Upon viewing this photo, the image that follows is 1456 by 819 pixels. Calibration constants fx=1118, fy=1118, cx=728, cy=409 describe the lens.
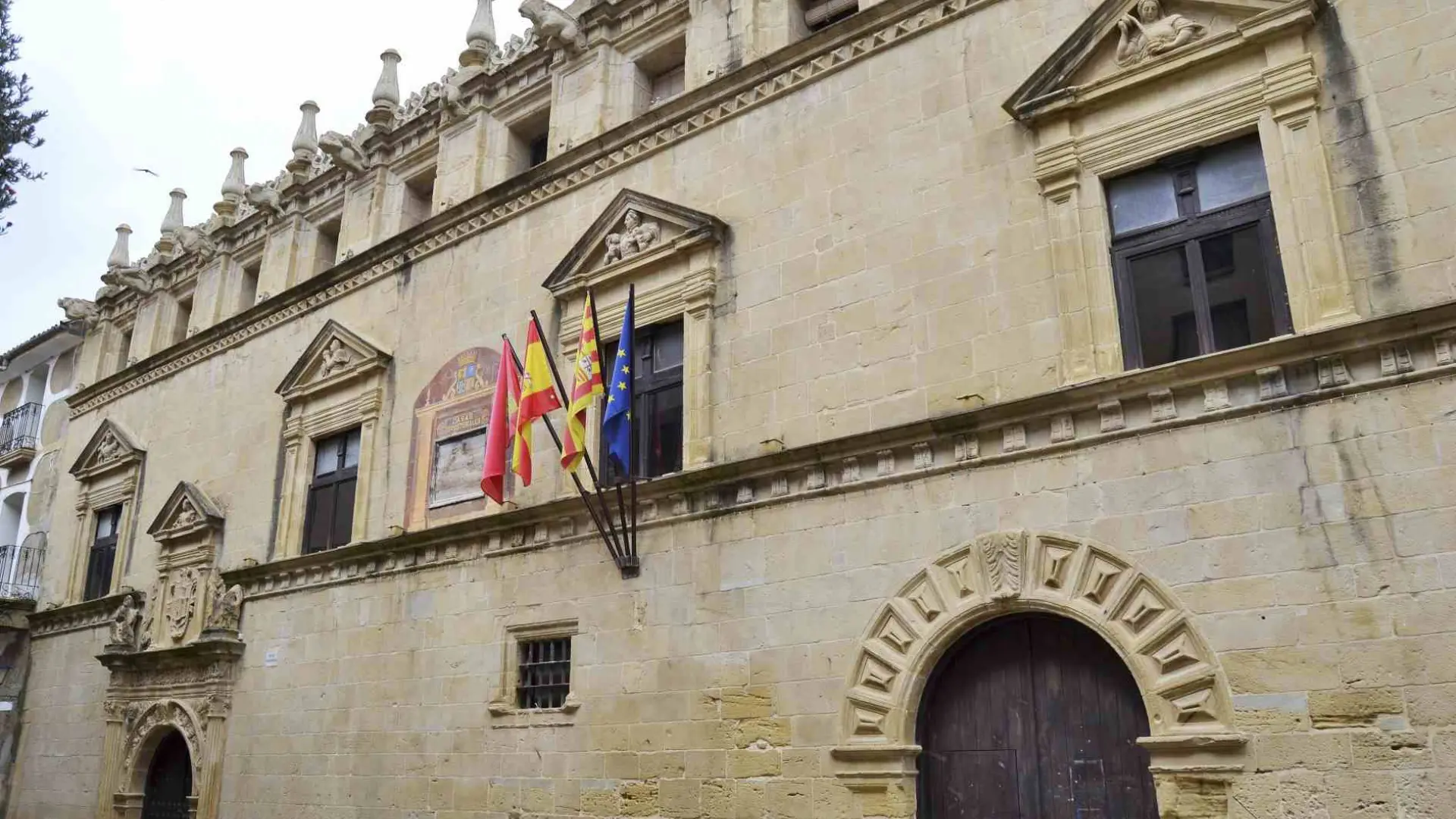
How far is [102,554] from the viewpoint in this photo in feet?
62.6

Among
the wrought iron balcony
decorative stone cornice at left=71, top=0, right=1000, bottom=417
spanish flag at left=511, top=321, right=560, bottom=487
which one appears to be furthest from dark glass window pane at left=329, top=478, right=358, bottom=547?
the wrought iron balcony

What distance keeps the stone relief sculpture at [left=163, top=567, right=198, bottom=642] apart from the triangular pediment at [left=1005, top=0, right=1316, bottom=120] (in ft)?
43.6

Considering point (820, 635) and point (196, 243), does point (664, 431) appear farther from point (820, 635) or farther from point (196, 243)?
point (196, 243)

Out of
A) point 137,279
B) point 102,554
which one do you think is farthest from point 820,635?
point 137,279

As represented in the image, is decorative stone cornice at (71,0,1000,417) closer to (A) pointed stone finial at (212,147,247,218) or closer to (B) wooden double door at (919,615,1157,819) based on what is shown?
(A) pointed stone finial at (212,147,247,218)

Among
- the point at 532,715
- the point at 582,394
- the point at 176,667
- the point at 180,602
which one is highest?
the point at 582,394

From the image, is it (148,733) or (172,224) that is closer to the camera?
(148,733)

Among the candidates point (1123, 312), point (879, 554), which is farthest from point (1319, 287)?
point (879, 554)

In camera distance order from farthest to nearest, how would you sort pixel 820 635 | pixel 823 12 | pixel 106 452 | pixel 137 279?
1. pixel 137 279
2. pixel 106 452
3. pixel 823 12
4. pixel 820 635

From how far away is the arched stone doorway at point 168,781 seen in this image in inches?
613

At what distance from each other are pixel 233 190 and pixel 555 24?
29.0ft

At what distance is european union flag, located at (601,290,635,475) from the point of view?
34.0 feet

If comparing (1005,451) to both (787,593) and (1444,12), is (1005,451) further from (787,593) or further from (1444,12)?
(1444,12)

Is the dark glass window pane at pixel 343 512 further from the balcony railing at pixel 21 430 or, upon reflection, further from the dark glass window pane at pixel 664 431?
the balcony railing at pixel 21 430
